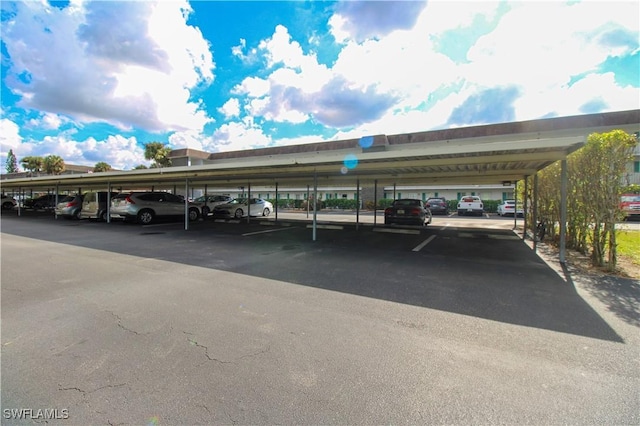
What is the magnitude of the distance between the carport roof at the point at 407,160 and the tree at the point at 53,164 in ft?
88.2

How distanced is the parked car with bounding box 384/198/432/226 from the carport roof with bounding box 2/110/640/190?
1.25 meters

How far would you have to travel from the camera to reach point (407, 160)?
25.9 feet

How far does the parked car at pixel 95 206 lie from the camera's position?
55.1 feet

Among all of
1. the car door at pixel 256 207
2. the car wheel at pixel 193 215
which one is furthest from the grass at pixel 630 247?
the car door at pixel 256 207

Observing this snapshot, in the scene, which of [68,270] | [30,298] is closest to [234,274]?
[30,298]

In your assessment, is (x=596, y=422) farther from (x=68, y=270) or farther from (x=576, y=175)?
(x=68, y=270)

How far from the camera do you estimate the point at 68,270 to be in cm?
616

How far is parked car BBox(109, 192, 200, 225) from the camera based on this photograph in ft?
49.5

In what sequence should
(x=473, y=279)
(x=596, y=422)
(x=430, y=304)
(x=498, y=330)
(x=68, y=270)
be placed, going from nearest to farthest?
(x=596, y=422) < (x=498, y=330) < (x=430, y=304) < (x=473, y=279) < (x=68, y=270)

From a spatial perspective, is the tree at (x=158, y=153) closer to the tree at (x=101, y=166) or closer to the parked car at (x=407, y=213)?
the tree at (x=101, y=166)

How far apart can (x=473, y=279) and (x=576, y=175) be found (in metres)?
4.24

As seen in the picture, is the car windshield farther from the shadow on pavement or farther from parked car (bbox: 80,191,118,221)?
parked car (bbox: 80,191,118,221)

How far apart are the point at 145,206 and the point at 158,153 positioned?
28269 millimetres

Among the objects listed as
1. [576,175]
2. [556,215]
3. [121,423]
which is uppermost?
[576,175]
